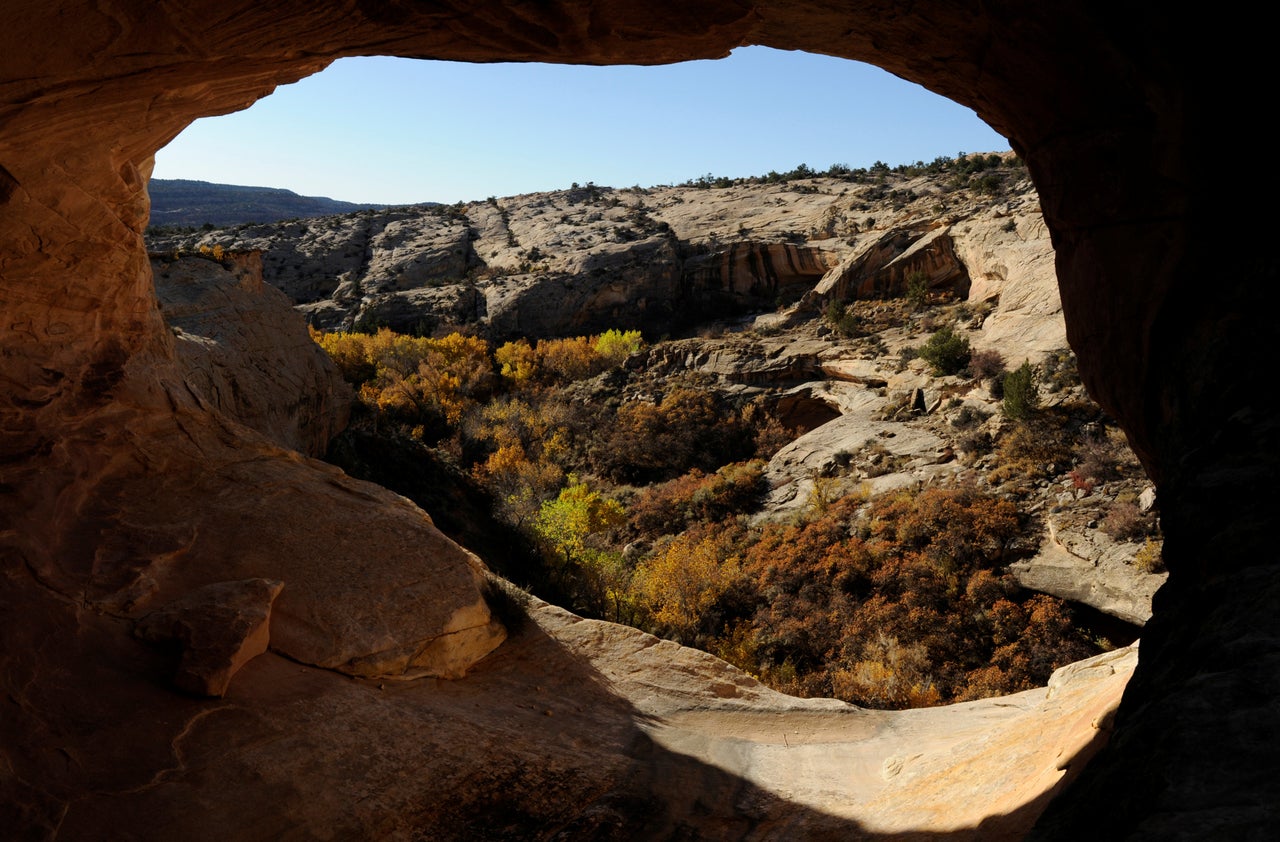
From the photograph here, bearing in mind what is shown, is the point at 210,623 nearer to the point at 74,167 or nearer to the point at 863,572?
the point at 74,167

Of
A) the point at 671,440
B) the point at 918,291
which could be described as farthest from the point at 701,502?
the point at 918,291

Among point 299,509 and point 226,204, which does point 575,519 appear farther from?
point 226,204

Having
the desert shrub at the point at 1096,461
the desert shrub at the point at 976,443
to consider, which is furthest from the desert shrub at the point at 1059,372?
the desert shrub at the point at 1096,461

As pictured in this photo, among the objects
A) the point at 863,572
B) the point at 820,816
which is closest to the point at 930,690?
the point at 863,572

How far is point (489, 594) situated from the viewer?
9195 mm

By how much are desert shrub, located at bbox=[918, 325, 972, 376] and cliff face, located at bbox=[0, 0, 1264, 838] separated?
80.6 ft

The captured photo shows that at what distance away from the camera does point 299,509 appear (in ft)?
27.7

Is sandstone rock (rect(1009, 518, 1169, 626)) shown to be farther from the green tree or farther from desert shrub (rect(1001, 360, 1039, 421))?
the green tree

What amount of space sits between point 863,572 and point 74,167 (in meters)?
18.8

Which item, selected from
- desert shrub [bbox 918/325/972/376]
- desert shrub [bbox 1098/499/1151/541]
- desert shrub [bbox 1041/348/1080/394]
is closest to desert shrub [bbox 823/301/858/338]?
desert shrub [bbox 918/325/972/376]

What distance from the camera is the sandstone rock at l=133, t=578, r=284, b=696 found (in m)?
5.74

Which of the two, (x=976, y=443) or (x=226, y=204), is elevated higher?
(x=226, y=204)

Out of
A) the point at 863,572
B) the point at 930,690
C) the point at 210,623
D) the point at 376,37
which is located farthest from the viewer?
the point at 863,572

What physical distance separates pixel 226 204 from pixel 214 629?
149m
